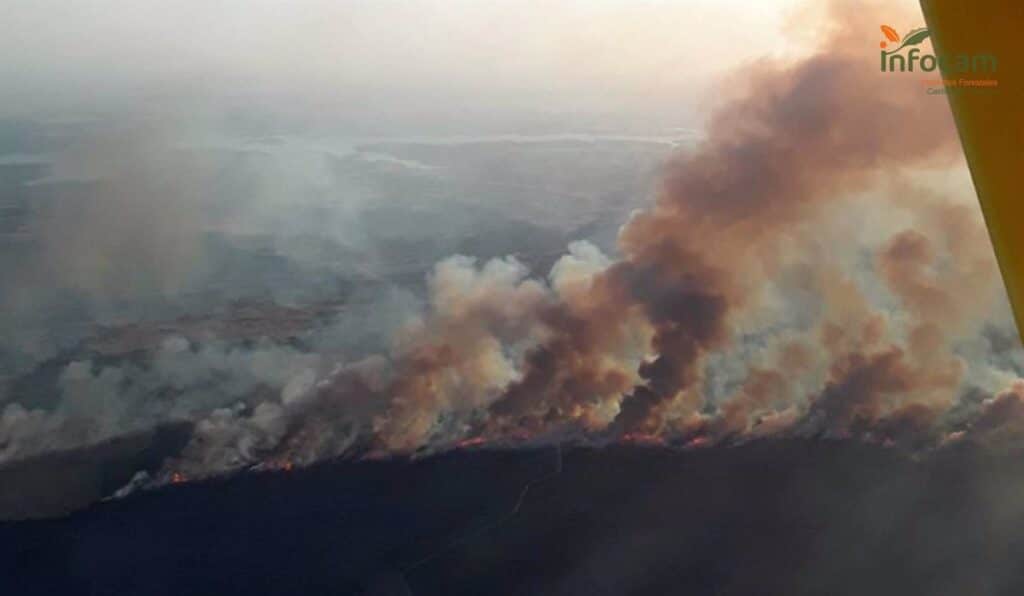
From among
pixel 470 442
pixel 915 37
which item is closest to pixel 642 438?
pixel 470 442

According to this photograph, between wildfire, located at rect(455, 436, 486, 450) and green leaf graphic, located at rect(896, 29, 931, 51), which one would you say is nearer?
green leaf graphic, located at rect(896, 29, 931, 51)

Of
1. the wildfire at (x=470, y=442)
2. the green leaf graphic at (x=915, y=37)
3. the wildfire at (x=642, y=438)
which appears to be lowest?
the wildfire at (x=642, y=438)

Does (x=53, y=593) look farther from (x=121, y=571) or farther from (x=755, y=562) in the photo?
(x=755, y=562)

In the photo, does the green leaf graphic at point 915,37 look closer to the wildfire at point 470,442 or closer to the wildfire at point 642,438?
the wildfire at point 642,438

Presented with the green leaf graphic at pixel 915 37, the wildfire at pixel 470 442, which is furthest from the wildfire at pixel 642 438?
the green leaf graphic at pixel 915 37

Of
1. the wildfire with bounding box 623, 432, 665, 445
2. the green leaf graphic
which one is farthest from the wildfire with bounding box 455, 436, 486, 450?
the green leaf graphic

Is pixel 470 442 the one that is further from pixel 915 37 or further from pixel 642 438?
pixel 915 37

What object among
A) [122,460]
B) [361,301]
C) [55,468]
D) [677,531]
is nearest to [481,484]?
[677,531]

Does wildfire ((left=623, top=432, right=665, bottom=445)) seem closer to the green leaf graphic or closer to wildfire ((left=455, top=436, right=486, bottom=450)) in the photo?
wildfire ((left=455, top=436, right=486, bottom=450))
